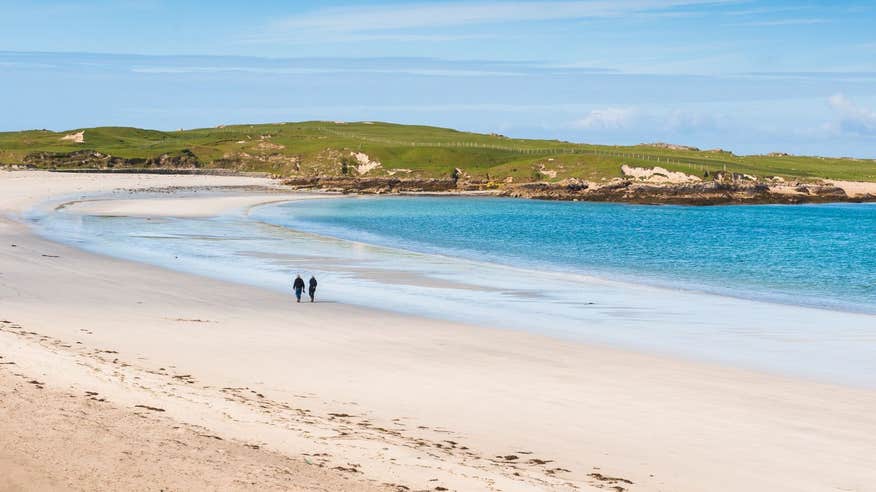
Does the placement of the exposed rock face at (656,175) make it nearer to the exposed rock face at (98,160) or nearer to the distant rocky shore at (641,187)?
the distant rocky shore at (641,187)

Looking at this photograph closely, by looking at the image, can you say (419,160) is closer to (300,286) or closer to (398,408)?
(300,286)

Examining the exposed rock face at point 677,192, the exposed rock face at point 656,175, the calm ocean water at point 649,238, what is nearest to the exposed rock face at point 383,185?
the exposed rock face at point 677,192

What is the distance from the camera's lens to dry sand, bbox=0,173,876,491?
41.9 feet

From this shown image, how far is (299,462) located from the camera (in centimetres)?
1279

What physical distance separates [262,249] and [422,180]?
306ft

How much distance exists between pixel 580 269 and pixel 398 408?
31.7 metres

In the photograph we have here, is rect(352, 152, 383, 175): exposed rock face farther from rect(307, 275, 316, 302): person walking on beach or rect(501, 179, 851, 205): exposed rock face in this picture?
rect(307, 275, 316, 302): person walking on beach

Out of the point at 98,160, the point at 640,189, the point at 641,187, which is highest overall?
the point at 98,160

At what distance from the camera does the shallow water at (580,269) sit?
89.4ft

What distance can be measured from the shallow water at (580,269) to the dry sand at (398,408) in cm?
346

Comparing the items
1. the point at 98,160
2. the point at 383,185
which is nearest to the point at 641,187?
the point at 383,185

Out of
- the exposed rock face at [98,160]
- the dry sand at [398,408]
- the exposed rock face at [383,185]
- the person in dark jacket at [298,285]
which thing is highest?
the exposed rock face at [98,160]

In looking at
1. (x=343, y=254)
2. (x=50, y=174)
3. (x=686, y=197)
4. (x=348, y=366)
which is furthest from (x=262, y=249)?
(x=50, y=174)

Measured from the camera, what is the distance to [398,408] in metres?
17.0
